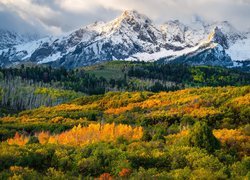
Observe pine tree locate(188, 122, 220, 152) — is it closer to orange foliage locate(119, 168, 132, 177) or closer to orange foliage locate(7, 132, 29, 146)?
orange foliage locate(119, 168, 132, 177)

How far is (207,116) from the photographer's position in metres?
114

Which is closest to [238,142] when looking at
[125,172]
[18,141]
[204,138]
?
[204,138]

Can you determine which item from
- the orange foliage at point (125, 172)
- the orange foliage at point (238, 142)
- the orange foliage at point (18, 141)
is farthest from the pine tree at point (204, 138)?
the orange foliage at point (18, 141)

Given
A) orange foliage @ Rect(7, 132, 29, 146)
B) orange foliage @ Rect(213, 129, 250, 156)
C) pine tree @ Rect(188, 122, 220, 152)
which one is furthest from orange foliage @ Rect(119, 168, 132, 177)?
orange foliage @ Rect(7, 132, 29, 146)

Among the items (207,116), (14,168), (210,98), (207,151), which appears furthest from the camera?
(210,98)

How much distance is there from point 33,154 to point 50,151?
3.00 m

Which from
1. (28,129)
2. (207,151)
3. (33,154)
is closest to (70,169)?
(33,154)

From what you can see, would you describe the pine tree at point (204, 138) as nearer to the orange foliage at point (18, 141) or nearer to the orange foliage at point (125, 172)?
the orange foliage at point (125, 172)

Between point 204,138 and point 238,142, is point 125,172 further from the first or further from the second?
point 238,142

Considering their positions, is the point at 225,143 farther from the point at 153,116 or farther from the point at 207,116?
the point at 153,116

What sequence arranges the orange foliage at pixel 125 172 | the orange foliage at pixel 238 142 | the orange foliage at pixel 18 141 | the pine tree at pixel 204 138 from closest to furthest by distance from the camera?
1. the orange foliage at pixel 125 172
2. the pine tree at pixel 204 138
3. the orange foliage at pixel 238 142
4. the orange foliage at pixel 18 141

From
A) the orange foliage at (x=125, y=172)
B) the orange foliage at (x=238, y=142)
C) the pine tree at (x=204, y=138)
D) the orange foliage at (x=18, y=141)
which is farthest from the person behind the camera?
the orange foliage at (x=18, y=141)

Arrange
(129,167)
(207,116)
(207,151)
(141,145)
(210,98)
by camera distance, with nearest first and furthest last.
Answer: (129,167), (207,151), (141,145), (207,116), (210,98)

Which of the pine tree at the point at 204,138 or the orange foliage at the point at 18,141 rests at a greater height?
the pine tree at the point at 204,138
